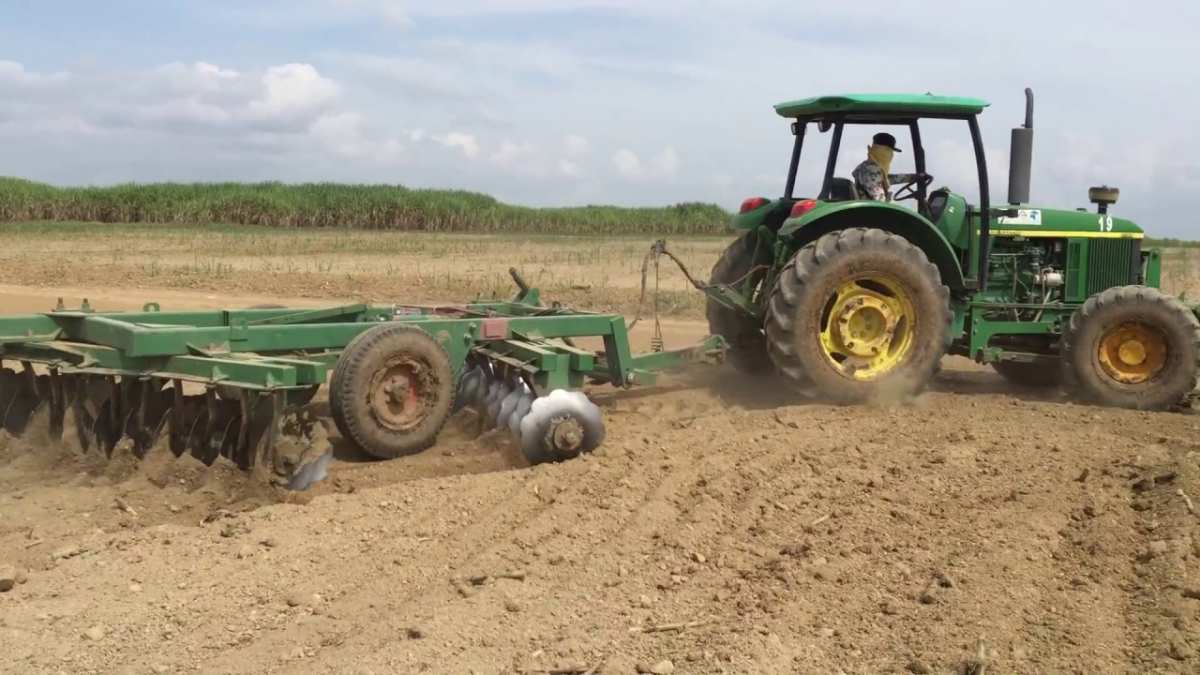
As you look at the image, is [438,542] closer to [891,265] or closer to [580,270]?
[891,265]

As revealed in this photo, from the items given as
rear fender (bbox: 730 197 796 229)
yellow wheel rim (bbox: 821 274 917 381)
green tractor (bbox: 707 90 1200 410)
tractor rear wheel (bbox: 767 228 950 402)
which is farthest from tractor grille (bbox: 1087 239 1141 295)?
rear fender (bbox: 730 197 796 229)

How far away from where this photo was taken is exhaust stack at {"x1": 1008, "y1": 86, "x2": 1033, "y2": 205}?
7672 mm

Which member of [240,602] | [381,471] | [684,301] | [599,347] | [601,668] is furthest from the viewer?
[684,301]

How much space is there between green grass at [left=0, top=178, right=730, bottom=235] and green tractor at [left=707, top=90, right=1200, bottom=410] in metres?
29.8

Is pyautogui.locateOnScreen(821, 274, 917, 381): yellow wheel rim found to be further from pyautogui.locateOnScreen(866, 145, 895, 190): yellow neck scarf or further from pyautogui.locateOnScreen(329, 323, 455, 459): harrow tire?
pyautogui.locateOnScreen(329, 323, 455, 459): harrow tire

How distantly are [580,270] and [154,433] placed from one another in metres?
12.8

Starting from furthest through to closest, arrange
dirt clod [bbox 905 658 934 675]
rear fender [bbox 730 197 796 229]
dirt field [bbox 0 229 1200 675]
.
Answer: rear fender [bbox 730 197 796 229] < dirt field [bbox 0 229 1200 675] < dirt clod [bbox 905 658 934 675]

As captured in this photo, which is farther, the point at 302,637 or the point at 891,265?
the point at 891,265

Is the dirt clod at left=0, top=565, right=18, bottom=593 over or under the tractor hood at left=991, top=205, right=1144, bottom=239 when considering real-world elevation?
under

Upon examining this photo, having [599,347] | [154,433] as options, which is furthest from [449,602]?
[599,347]

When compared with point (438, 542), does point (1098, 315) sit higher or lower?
higher

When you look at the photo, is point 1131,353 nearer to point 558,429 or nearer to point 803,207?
point 803,207

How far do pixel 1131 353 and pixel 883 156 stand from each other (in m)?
2.02

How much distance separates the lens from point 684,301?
43.7 feet
